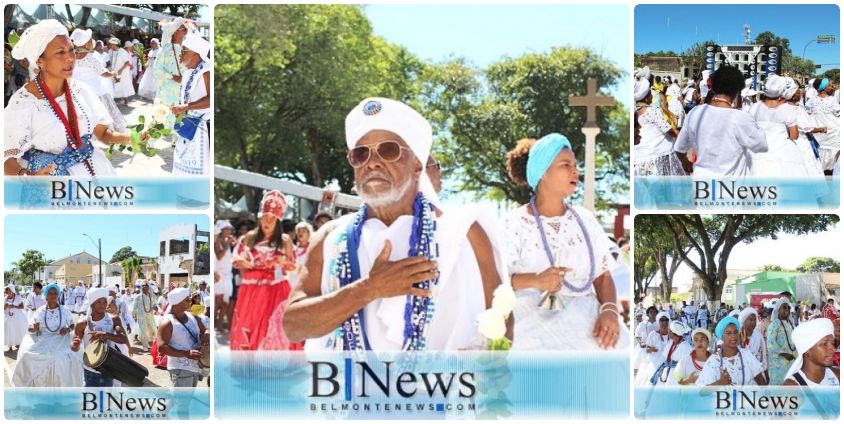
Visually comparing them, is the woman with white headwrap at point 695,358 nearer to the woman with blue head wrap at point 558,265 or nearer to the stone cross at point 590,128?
the woman with blue head wrap at point 558,265

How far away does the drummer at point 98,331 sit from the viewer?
6598 mm

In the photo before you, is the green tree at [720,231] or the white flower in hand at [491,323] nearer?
the white flower in hand at [491,323]

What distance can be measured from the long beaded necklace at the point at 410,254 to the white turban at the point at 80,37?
2218 millimetres

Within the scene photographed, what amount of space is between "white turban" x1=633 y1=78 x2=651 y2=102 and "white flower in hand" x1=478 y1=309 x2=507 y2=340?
189 centimetres

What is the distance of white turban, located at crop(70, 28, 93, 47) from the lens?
259 inches

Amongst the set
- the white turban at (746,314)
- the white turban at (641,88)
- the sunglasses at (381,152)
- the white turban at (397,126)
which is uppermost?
the white turban at (641,88)

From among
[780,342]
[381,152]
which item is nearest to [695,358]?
[780,342]

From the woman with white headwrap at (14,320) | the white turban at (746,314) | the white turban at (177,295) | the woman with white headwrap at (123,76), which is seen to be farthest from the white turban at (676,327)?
the woman with white headwrap at (14,320)

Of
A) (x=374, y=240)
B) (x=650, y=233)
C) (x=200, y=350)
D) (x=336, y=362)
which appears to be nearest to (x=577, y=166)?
(x=650, y=233)

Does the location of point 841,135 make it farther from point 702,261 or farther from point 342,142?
point 342,142

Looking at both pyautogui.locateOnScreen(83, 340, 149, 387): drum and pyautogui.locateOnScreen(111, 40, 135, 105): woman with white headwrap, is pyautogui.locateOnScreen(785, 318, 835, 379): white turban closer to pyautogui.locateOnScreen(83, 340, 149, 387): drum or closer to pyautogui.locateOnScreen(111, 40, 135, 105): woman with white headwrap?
pyautogui.locateOnScreen(83, 340, 149, 387): drum

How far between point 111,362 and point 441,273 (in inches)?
91.4

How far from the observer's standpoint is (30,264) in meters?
6.54

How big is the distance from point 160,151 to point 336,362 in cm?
181
